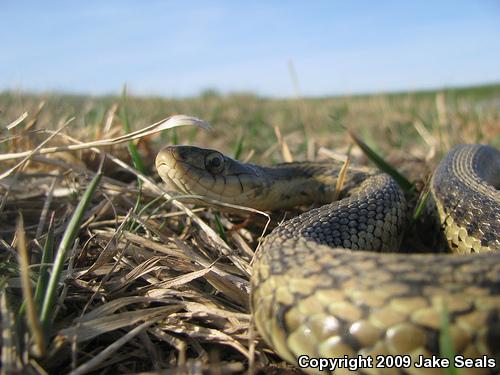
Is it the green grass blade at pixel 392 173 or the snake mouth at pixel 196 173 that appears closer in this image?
the snake mouth at pixel 196 173

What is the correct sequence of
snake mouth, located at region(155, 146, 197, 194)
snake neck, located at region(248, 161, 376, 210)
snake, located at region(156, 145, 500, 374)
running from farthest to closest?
snake neck, located at region(248, 161, 376, 210), snake mouth, located at region(155, 146, 197, 194), snake, located at region(156, 145, 500, 374)

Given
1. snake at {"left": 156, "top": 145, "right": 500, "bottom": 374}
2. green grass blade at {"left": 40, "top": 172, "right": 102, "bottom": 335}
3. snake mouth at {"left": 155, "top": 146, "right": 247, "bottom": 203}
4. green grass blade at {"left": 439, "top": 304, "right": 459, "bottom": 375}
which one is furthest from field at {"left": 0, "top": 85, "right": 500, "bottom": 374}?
green grass blade at {"left": 439, "top": 304, "right": 459, "bottom": 375}

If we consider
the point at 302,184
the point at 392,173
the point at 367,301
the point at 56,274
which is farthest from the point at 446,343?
the point at 392,173

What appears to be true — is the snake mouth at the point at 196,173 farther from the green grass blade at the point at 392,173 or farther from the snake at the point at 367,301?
the green grass blade at the point at 392,173

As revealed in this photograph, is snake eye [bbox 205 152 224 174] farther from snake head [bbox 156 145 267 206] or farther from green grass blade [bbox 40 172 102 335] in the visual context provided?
green grass blade [bbox 40 172 102 335]

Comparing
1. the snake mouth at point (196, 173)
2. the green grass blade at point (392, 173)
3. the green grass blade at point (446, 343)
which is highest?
the snake mouth at point (196, 173)

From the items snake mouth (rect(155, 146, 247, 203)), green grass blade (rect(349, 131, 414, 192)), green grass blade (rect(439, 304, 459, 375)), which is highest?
snake mouth (rect(155, 146, 247, 203))

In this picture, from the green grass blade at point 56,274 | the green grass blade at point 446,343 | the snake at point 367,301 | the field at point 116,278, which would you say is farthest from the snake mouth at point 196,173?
the green grass blade at point 446,343

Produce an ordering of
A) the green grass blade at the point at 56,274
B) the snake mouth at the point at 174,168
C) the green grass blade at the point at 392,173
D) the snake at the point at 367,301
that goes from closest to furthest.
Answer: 1. the snake at the point at 367,301
2. the green grass blade at the point at 56,274
3. the snake mouth at the point at 174,168
4. the green grass blade at the point at 392,173
